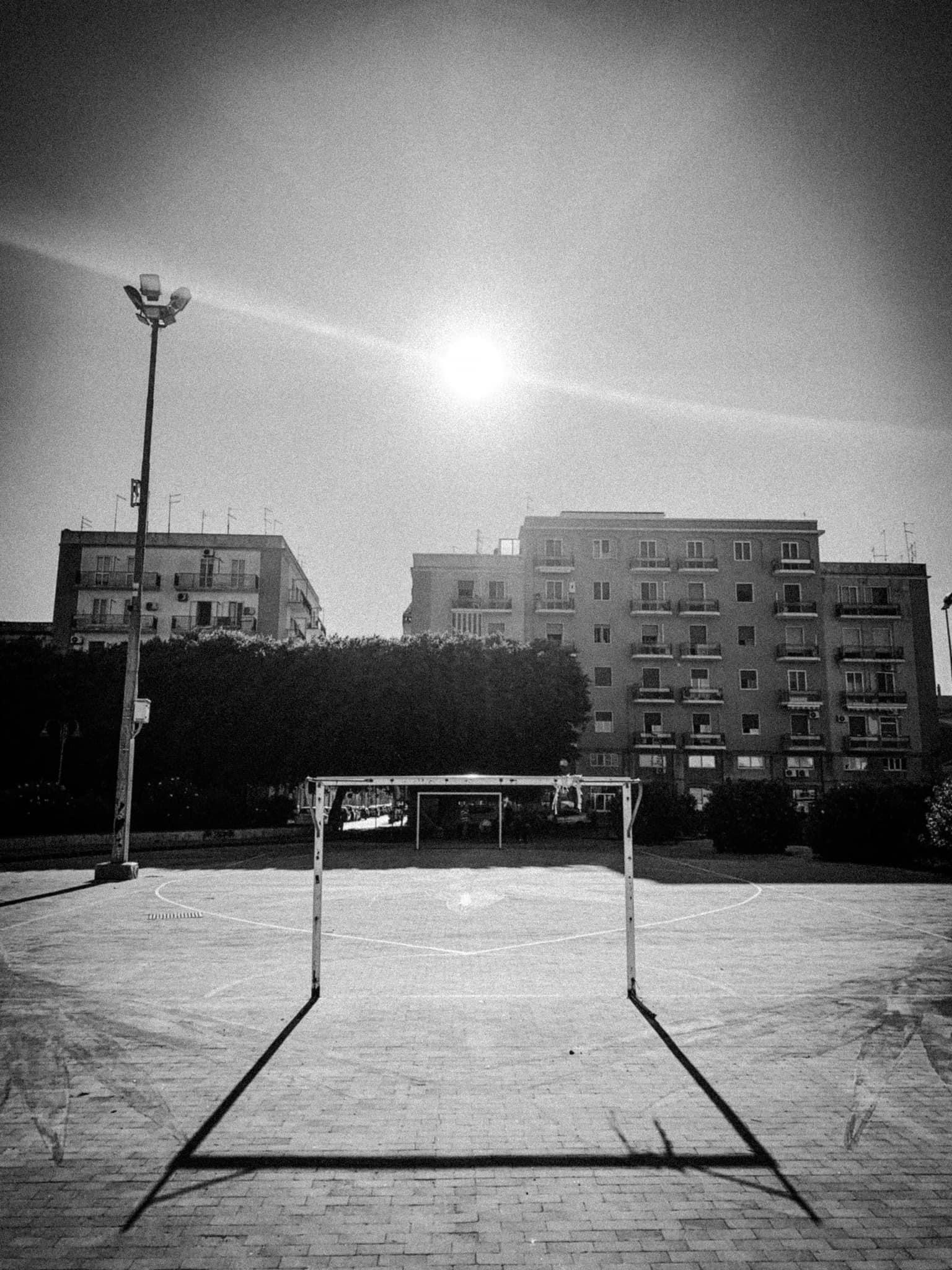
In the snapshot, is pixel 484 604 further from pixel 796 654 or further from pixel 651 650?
pixel 796 654

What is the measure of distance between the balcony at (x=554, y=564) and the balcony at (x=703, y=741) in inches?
605

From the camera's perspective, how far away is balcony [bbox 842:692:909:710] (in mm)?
62812

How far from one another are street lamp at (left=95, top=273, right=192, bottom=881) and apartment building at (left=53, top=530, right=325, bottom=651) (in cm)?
4227

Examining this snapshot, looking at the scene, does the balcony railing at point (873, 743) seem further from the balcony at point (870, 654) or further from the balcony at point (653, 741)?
the balcony at point (653, 741)

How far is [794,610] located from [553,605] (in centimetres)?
1827

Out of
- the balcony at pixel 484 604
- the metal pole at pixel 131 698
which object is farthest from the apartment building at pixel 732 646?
the metal pole at pixel 131 698

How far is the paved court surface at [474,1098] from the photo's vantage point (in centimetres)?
455

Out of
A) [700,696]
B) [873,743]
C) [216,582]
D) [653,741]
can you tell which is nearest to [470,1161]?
[653,741]

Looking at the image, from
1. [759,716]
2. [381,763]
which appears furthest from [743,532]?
[381,763]

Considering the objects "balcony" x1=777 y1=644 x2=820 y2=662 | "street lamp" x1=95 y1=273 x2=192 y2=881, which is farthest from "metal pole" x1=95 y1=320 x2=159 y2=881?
"balcony" x1=777 y1=644 x2=820 y2=662

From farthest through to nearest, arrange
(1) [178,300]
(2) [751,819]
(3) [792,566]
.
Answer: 1. (3) [792,566]
2. (2) [751,819]
3. (1) [178,300]

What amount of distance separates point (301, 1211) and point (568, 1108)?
2299 mm

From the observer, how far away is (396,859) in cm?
2911

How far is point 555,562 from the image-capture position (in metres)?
63.8
